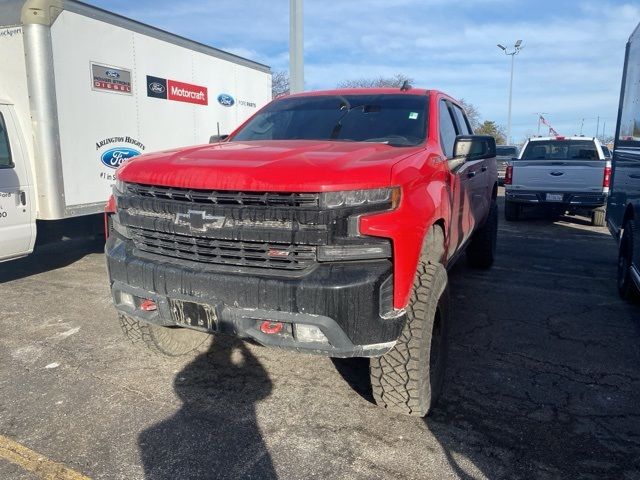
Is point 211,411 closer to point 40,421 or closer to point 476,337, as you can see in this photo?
point 40,421

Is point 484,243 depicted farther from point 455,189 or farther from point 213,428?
point 213,428

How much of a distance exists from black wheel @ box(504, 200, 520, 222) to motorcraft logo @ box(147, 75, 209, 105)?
6839 mm

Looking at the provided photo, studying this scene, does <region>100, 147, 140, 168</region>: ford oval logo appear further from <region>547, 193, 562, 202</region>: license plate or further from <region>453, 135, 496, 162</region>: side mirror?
<region>547, 193, 562, 202</region>: license plate

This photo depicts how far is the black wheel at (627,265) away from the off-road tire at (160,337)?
4.21 metres

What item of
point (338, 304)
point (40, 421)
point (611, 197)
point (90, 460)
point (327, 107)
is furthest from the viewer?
point (611, 197)

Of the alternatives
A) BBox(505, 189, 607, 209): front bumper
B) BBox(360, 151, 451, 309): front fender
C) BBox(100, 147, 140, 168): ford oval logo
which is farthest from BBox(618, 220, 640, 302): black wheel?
BBox(100, 147, 140, 168): ford oval logo

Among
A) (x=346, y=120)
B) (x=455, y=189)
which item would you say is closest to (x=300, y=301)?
(x=455, y=189)

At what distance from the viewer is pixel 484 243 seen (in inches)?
258

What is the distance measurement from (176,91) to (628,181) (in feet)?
18.4

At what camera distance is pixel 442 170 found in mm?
3570

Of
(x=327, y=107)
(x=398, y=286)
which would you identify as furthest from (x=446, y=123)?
(x=398, y=286)

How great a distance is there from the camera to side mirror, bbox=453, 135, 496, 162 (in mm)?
3816

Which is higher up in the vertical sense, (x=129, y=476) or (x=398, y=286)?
(x=398, y=286)

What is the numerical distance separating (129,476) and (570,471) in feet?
7.12
